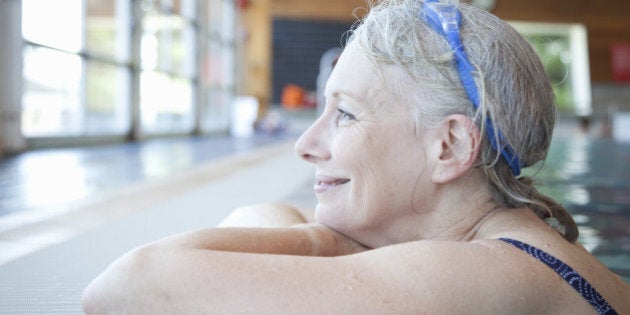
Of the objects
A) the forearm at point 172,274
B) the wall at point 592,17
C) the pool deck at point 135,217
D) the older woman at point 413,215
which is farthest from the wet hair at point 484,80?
the wall at point 592,17

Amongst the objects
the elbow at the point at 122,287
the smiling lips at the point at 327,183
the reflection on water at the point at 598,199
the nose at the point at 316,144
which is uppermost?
the nose at the point at 316,144

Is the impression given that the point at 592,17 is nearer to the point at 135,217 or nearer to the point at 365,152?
the point at 135,217

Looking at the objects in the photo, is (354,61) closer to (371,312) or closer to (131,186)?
(371,312)

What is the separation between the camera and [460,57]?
1.06 meters

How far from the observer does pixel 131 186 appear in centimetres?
372

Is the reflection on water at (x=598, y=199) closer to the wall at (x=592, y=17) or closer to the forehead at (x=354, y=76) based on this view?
the forehead at (x=354, y=76)

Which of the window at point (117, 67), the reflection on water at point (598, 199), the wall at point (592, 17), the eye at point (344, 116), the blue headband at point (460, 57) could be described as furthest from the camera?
the wall at point (592, 17)

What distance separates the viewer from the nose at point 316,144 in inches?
47.1

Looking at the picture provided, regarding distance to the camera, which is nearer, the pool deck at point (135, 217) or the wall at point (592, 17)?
the pool deck at point (135, 217)

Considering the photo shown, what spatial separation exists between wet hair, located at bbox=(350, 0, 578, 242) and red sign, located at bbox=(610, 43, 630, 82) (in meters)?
20.8

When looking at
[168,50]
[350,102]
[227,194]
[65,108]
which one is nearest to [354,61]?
[350,102]

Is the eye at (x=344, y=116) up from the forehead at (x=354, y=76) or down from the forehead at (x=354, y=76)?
down

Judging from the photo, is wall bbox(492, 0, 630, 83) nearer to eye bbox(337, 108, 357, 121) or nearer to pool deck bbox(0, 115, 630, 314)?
pool deck bbox(0, 115, 630, 314)

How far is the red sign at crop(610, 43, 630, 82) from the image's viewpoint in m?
20.1
